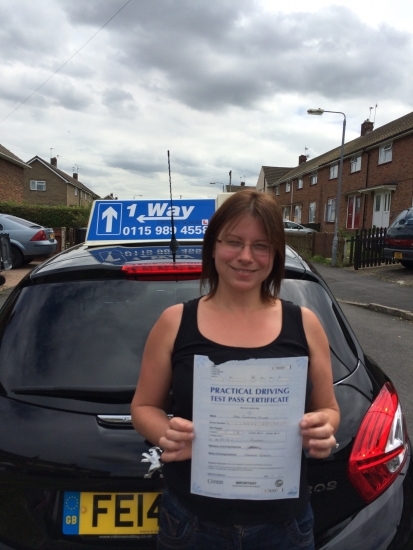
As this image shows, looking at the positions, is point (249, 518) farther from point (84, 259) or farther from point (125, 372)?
point (84, 259)

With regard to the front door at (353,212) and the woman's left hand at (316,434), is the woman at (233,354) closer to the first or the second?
the woman's left hand at (316,434)

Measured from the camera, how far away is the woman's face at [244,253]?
139 centimetres

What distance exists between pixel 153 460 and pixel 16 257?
1473 centimetres

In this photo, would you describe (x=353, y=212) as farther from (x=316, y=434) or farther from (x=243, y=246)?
(x=316, y=434)

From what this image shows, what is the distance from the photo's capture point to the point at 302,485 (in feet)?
4.53

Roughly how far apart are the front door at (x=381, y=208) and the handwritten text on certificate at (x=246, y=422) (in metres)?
28.1

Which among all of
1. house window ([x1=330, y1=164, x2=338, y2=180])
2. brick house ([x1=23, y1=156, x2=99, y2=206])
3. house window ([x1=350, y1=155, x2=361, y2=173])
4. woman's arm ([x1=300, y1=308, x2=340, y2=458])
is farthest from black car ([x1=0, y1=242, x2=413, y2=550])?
brick house ([x1=23, y1=156, x2=99, y2=206])

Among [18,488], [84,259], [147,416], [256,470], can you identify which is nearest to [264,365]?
[256,470]

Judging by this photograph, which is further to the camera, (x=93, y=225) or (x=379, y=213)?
(x=379, y=213)

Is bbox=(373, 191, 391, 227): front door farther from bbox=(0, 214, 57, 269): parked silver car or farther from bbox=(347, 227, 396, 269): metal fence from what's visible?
bbox=(0, 214, 57, 269): parked silver car

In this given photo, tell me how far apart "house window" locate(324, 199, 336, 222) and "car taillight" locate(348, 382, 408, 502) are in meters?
34.5

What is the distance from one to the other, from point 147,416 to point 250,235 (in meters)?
0.58

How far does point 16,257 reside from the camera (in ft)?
49.7

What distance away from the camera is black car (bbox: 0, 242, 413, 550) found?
61.9 inches
